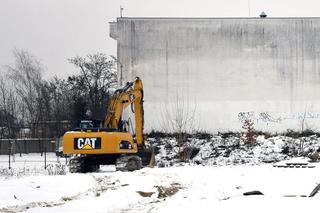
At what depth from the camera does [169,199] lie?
13.7 meters

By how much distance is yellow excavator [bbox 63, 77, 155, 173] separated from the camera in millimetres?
21484

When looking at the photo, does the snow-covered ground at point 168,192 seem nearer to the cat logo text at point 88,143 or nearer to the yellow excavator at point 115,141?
the yellow excavator at point 115,141

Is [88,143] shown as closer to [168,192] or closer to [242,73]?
[168,192]

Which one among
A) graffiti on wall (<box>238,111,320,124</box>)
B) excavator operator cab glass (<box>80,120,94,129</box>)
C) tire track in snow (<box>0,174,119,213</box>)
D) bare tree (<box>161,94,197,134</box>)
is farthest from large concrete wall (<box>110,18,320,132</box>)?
tire track in snow (<box>0,174,119,213</box>)

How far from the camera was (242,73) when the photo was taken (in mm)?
40938

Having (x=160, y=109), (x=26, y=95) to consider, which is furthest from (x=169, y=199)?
(x=26, y=95)

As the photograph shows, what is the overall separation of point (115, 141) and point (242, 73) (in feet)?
69.2

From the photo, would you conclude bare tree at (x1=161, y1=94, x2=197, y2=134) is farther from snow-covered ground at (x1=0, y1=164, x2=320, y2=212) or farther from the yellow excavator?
snow-covered ground at (x1=0, y1=164, x2=320, y2=212)

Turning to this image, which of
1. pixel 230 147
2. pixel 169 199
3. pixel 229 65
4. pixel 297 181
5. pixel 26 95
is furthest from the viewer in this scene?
pixel 26 95

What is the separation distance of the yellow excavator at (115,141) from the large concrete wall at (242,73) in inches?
661

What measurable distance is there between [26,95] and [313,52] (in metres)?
41.1

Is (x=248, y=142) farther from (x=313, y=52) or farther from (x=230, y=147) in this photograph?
(x=313, y=52)

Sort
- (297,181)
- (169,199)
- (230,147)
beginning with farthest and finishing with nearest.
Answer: (230,147) < (297,181) < (169,199)

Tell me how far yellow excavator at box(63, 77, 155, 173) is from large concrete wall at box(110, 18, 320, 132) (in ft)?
55.1
